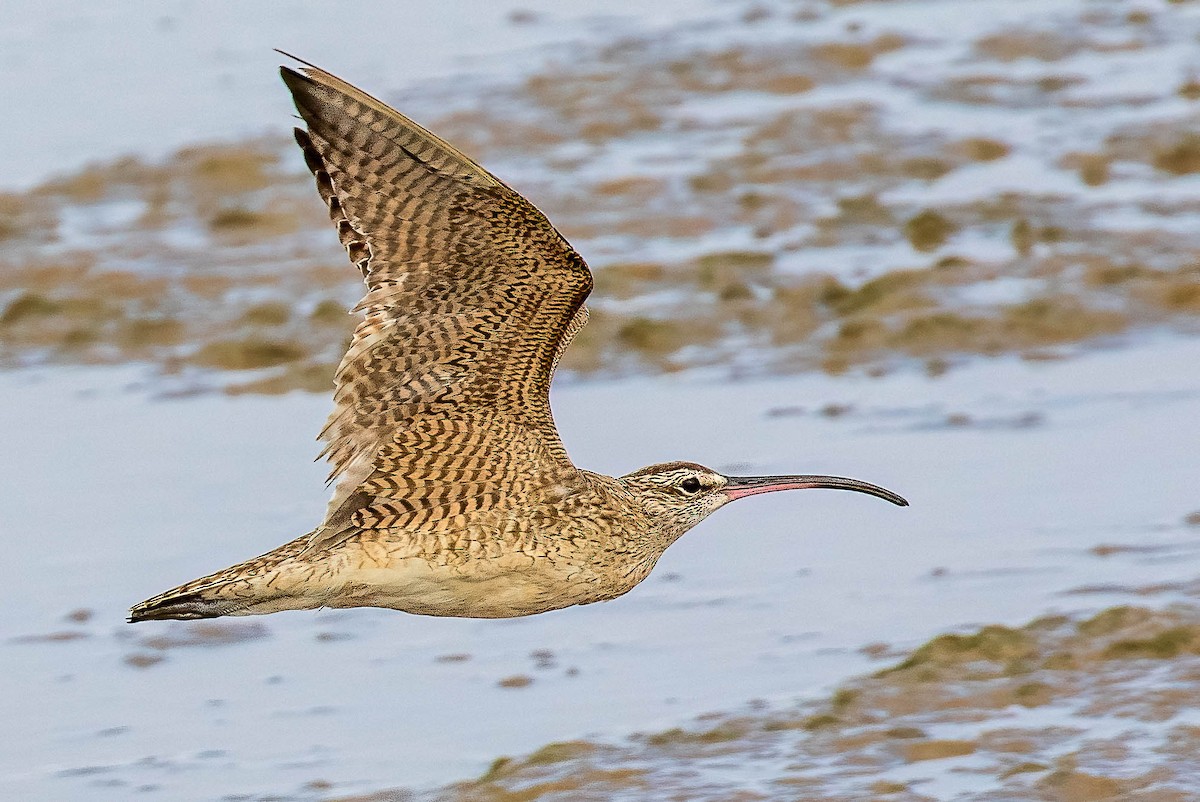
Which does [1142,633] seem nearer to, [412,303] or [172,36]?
[412,303]

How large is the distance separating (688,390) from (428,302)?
5.63 m

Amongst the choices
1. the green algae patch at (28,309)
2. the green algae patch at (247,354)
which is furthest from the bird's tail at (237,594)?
the green algae patch at (28,309)

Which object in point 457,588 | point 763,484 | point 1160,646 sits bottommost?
point 1160,646

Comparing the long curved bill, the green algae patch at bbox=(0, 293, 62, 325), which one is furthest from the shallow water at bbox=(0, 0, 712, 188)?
the long curved bill

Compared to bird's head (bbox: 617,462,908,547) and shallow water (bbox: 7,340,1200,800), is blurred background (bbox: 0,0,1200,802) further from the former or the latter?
bird's head (bbox: 617,462,908,547)

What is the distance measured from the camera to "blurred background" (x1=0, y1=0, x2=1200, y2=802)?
887cm

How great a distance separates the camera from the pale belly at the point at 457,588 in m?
6.88

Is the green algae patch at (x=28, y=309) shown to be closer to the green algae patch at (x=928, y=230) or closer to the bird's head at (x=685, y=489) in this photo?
the green algae patch at (x=928, y=230)

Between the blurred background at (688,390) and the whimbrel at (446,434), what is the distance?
177 cm

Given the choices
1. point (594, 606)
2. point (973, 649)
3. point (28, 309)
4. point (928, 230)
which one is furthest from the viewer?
point (928, 230)

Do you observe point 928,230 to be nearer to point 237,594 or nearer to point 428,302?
point 428,302

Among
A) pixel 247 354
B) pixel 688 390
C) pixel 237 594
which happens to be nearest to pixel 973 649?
pixel 688 390

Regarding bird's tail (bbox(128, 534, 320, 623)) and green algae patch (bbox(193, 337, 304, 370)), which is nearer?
bird's tail (bbox(128, 534, 320, 623))

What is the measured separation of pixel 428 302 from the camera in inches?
262
